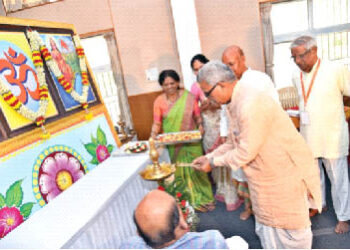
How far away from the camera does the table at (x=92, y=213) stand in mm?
1417

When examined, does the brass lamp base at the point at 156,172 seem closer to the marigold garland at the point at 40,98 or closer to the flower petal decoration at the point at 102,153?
the flower petal decoration at the point at 102,153

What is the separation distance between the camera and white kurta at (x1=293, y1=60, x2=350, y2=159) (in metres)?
2.39

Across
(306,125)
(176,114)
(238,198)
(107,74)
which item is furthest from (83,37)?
(306,125)

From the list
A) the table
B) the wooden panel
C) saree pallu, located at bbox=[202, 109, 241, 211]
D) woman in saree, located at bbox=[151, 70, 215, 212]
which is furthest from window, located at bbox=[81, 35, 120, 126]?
the table

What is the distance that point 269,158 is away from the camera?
1734mm

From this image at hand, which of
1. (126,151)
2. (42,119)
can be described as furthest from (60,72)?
(126,151)

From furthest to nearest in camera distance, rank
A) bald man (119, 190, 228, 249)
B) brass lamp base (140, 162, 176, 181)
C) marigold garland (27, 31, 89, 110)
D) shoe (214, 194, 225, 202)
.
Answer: shoe (214, 194, 225, 202) → marigold garland (27, 31, 89, 110) → brass lamp base (140, 162, 176, 181) → bald man (119, 190, 228, 249)

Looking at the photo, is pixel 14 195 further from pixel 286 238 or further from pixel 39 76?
pixel 286 238

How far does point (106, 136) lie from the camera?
2.58m

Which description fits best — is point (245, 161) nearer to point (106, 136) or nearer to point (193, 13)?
point (106, 136)

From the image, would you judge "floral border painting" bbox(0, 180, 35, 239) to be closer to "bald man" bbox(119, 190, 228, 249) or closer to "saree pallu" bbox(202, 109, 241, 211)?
"bald man" bbox(119, 190, 228, 249)

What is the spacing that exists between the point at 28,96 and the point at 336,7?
5.70m

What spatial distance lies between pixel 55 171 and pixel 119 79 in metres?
4.02

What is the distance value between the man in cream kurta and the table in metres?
0.73
